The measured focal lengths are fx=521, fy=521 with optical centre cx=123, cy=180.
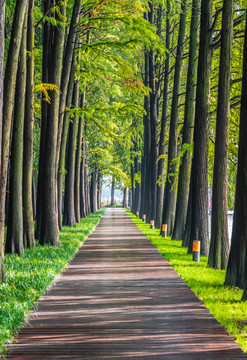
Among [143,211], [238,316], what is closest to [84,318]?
[238,316]

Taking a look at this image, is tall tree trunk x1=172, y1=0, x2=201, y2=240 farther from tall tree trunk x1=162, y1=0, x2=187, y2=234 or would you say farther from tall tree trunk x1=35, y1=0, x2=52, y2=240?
tall tree trunk x1=35, y1=0, x2=52, y2=240

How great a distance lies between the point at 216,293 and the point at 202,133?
7.61m

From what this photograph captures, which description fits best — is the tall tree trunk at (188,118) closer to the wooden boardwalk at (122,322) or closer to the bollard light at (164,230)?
the bollard light at (164,230)

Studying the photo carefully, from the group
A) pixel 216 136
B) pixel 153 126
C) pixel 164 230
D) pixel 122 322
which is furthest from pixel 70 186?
pixel 122 322

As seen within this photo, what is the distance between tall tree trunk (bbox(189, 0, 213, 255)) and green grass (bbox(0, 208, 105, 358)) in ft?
14.1

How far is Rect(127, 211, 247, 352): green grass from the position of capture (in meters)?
7.55

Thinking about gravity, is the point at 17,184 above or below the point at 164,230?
above

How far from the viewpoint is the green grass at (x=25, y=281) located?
7.31 metres

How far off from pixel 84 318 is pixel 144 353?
199cm

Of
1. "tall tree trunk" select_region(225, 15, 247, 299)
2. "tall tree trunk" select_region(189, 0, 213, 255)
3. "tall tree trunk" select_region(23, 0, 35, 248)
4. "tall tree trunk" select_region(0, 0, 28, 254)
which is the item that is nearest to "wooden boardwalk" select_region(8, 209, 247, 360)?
"tall tree trunk" select_region(225, 15, 247, 299)

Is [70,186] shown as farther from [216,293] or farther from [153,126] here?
[216,293]

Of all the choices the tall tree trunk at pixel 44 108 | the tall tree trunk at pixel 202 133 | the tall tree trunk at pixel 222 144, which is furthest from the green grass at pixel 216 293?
the tall tree trunk at pixel 44 108

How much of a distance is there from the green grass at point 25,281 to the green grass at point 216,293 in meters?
2.96

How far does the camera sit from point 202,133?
1681 cm
